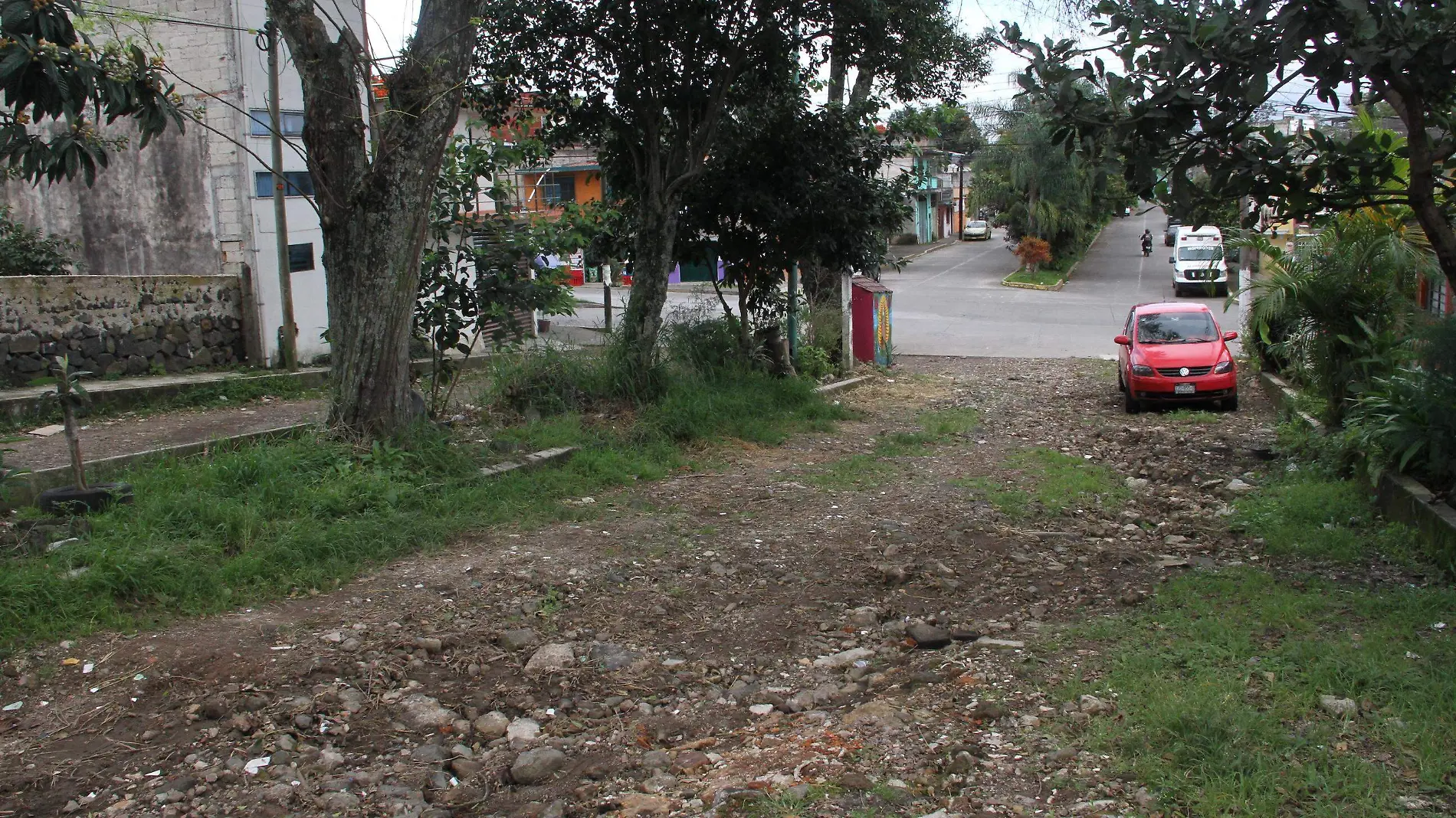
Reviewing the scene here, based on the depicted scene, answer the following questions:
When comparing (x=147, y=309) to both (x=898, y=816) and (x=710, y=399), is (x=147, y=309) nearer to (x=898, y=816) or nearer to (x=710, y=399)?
(x=710, y=399)

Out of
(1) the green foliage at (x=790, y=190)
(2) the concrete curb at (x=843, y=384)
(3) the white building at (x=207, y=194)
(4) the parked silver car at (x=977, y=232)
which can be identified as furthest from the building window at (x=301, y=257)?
(4) the parked silver car at (x=977, y=232)

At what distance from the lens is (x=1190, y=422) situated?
13812 mm

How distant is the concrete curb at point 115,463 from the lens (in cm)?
757

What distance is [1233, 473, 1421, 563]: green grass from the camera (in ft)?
23.5

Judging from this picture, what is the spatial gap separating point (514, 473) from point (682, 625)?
128 inches

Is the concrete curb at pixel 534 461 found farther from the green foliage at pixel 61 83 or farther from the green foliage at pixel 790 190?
the green foliage at pixel 790 190

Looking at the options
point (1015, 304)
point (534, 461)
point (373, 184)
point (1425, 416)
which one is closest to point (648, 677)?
point (534, 461)

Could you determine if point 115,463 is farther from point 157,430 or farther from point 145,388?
point 145,388

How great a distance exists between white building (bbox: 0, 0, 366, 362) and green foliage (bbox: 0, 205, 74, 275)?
1.66 ft

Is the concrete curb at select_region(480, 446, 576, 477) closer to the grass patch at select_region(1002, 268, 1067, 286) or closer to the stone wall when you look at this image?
the stone wall

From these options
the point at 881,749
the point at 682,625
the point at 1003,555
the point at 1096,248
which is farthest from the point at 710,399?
the point at 1096,248

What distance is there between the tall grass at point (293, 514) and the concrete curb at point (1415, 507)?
18.4 ft

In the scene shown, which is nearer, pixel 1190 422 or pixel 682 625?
pixel 682 625

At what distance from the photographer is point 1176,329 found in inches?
608
